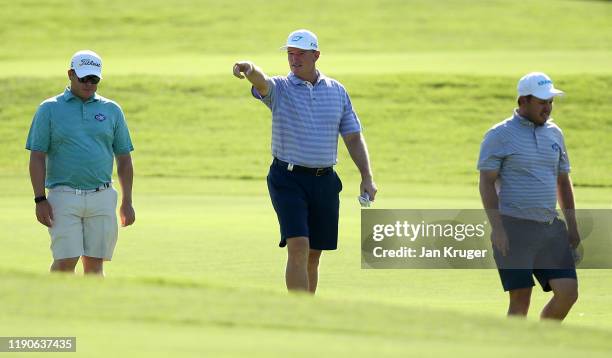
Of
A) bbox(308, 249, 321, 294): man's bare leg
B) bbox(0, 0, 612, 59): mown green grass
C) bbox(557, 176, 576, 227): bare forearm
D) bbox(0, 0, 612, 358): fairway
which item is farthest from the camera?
bbox(0, 0, 612, 59): mown green grass

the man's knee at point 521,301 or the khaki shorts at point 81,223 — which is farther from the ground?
the khaki shorts at point 81,223

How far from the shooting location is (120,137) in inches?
368

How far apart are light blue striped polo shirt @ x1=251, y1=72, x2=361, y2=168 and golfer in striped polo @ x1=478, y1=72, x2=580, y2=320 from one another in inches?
49.6

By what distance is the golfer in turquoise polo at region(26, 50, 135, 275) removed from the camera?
29.7 ft

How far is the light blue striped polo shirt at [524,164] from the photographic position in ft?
28.0

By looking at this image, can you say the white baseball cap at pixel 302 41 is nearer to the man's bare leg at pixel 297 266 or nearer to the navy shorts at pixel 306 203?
the navy shorts at pixel 306 203

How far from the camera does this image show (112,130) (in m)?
9.27

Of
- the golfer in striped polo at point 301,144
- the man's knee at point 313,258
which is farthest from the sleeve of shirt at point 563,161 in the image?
the man's knee at point 313,258

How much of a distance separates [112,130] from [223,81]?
2233 cm

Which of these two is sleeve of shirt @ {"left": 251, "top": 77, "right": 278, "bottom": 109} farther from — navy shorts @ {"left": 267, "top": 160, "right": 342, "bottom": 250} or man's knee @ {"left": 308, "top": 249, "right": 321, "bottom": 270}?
man's knee @ {"left": 308, "top": 249, "right": 321, "bottom": 270}

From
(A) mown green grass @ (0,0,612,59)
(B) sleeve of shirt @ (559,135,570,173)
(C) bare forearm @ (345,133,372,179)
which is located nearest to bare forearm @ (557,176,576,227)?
(B) sleeve of shirt @ (559,135,570,173)

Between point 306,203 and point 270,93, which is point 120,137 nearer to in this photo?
point 270,93

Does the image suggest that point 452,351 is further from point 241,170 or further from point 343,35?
point 343,35

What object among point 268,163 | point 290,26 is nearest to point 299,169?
point 268,163
